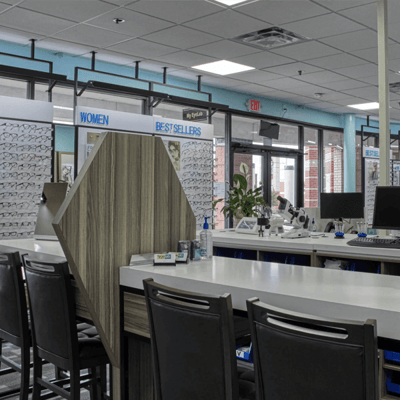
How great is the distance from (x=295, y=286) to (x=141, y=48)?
500 cm

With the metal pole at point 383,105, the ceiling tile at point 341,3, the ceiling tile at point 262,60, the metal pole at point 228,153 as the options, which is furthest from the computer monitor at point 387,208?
the metal pole at point 228,153

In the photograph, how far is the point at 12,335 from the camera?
8.09ft

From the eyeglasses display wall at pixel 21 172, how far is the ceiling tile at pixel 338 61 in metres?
3.73

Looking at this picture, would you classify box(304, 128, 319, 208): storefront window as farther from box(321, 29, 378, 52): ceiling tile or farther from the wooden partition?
the wooden partition

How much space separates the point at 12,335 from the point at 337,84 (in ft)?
22.8

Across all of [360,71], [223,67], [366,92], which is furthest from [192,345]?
[366,92]

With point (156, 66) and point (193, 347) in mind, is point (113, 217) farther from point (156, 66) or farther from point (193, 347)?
point (156, 66)

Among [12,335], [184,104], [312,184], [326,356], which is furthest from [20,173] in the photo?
[312,184]

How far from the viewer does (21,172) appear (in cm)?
543

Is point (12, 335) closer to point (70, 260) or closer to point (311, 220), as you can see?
point (70, 260)

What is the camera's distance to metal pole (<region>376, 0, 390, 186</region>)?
4.30m

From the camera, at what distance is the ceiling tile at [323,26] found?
507 cm

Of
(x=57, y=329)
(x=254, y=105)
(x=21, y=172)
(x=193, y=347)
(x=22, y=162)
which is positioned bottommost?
(x=57, y=329)

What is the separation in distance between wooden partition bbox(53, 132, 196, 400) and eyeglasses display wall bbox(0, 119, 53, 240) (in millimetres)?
3401
